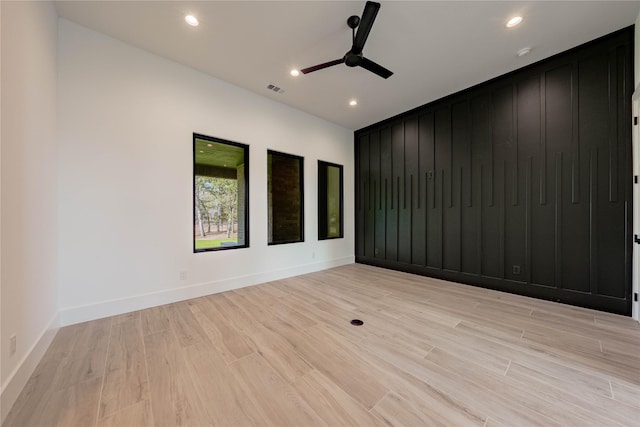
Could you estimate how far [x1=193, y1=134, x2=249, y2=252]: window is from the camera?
3.58m

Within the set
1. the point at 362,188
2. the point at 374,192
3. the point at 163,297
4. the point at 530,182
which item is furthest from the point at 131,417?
the point at 362,188

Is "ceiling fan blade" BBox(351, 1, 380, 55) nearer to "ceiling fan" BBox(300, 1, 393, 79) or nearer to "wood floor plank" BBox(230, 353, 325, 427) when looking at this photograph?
"ceiling fan" BBox(300, 1, 393, 79)

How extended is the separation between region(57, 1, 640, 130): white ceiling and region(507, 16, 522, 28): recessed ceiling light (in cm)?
5

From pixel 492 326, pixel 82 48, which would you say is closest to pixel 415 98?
pixel 492 326

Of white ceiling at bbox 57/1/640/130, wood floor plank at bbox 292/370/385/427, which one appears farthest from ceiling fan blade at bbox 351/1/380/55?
wood floor plank at bbox 292/370/385/427

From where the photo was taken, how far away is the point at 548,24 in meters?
2.64

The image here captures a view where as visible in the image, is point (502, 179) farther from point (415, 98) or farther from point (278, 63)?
point (278, 63)

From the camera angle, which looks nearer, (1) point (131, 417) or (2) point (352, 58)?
(1) point (131, 417)

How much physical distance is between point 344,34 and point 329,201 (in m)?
3.42

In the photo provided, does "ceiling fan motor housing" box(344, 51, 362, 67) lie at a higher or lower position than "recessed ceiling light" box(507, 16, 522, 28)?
lower

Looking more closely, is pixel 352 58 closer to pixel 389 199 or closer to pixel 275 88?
pixel 275 88

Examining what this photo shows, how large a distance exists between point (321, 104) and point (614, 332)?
490 cm

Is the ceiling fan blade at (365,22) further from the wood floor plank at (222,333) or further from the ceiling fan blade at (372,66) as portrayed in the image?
the wood floor plank at (222,333)

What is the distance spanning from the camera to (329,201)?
568cm
